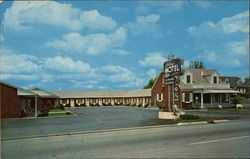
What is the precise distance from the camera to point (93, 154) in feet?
27.7

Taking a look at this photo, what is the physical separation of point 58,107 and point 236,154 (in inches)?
1815

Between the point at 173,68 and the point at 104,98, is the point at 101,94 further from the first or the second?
the point at 173,68

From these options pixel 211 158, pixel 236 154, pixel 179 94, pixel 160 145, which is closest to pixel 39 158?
pixel 160 145

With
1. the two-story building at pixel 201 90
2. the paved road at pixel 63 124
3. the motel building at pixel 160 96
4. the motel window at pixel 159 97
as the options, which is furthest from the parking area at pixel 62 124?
the motel window at pixel 159 97

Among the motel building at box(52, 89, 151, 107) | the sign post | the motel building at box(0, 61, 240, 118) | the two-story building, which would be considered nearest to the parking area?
the motel building at box(0, 61, 240, 118)

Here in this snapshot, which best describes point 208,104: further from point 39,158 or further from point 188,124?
point 39,158

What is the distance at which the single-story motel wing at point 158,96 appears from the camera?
82.5 feet

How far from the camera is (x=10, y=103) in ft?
83.1

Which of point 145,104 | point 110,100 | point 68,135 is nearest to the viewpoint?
point 68,135

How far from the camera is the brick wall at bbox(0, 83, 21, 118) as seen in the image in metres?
24.8

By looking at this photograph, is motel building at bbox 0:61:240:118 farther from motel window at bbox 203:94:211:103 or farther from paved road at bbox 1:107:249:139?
paved road at bbox 1:107:249:139

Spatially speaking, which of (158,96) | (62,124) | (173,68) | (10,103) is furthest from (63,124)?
(158,96)

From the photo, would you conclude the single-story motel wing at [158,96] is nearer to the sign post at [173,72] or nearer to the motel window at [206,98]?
the motel window at [206,98]

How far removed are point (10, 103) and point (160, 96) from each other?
24287mm
